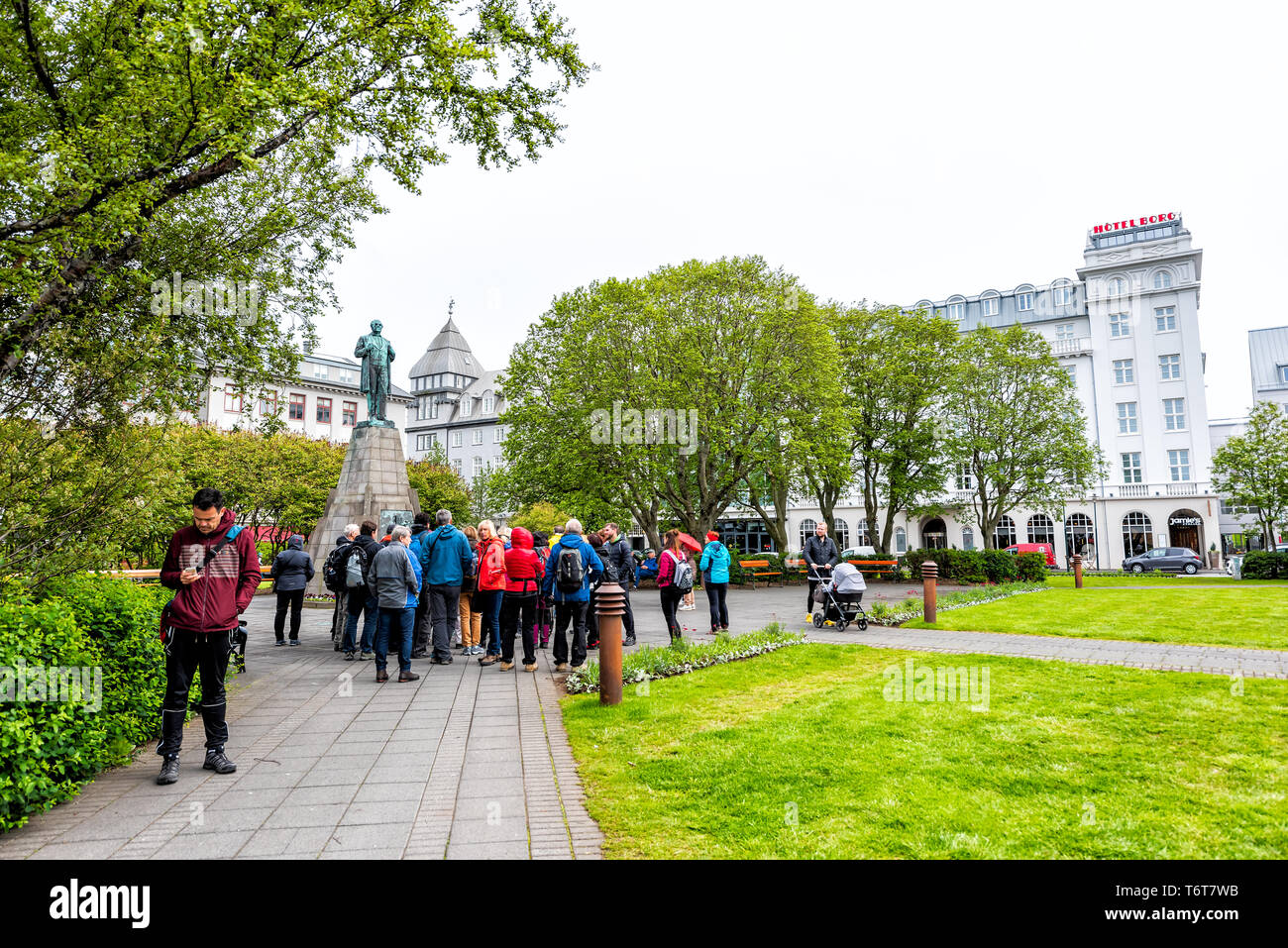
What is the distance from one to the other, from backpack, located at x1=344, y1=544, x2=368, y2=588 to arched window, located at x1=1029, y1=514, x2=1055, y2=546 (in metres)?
49.6

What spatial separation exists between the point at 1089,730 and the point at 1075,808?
197 centimetres

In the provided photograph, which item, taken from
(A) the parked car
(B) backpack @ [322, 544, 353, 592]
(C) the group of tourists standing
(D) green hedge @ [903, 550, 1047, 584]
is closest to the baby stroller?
(C) the group of tourists standing

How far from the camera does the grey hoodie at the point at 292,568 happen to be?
41.4 feet

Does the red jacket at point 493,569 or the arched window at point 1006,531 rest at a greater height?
the red jacket at point 493,569

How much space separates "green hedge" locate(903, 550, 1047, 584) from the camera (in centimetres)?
2750

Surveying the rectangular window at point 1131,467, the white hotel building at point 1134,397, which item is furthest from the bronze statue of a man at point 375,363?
the rectangular window at point 1131,467

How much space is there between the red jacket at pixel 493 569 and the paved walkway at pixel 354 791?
1791 mm

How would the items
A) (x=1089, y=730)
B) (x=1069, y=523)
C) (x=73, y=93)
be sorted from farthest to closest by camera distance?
1. (x=1069, y=523)
2. (x=73, y=93)
3. (x=1089, y=730)

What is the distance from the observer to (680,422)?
26719 millimetres

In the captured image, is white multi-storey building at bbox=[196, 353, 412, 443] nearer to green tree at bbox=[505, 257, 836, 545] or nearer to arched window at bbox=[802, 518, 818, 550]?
arched window at bbox=[802, 518, 818, 550]

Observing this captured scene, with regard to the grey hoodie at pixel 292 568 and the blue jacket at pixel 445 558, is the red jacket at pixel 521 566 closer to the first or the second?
the blue jacket at pixel 445 558

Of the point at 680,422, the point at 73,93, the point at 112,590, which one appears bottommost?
the point at 112,590
